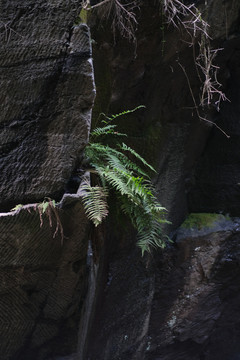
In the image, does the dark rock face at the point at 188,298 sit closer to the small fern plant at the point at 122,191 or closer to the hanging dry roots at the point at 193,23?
the small fern plant at the point at 122,191

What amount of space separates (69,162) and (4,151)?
1.15 feet

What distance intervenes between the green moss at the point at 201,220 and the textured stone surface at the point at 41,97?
6.88 ft

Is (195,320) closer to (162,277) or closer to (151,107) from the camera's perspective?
(162,277)

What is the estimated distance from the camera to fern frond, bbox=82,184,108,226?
6.26ft

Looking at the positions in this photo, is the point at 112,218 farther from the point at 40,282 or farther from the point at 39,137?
the point at 39,137

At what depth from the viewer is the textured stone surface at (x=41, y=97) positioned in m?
1.95

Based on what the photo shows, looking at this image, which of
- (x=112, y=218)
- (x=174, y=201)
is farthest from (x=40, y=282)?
(x=174, y=201)

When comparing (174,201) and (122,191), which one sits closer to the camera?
(122,191)

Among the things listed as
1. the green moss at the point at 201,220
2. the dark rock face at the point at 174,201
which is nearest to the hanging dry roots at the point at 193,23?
the dark rock face at the point at 174,201

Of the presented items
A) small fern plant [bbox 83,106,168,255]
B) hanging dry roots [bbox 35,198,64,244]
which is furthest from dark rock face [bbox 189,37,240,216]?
hanging dry roots [bbox 35,198,64,244]

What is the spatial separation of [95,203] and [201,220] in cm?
220

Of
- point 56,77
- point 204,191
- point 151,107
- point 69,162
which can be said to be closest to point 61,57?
point 56,77

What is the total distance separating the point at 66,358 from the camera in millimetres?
2430

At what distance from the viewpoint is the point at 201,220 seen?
3.91 metres
